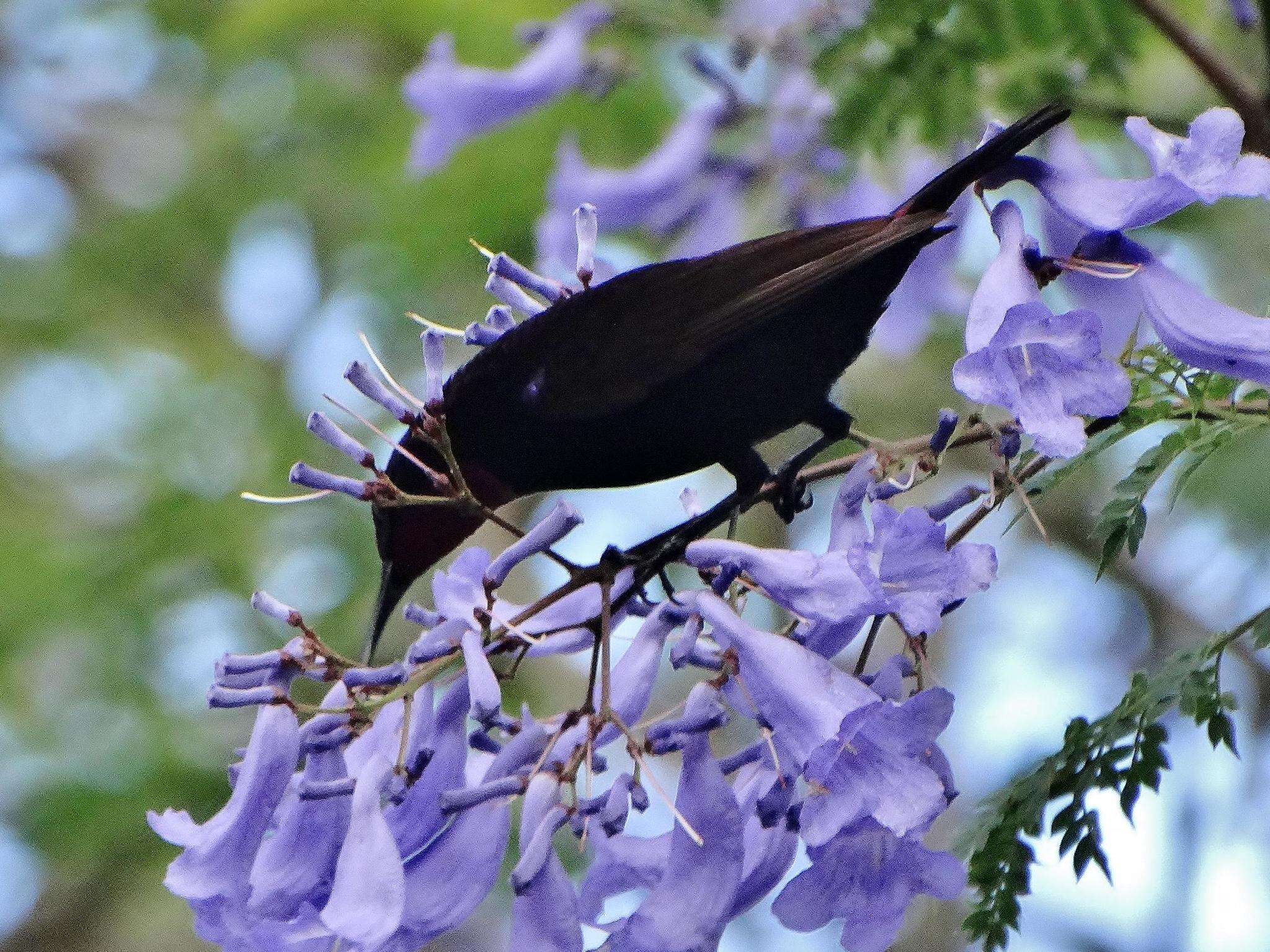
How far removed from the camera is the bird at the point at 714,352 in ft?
5.52

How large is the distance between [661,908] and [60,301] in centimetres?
464

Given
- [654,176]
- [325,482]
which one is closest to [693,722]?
[325,482]

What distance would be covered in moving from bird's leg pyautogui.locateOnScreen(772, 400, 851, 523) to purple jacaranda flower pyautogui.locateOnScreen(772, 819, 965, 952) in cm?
36

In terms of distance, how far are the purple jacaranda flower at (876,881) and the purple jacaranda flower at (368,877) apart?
1.30ft

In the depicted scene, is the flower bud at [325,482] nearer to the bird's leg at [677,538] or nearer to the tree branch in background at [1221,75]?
the bird's leg at [677,538]

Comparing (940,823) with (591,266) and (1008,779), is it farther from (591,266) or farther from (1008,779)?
(591,266)

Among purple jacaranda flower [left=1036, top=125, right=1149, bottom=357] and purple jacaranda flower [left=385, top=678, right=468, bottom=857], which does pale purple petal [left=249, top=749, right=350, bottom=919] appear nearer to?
purple jacaranda flower [left=385, top=678, right=468, bottom=857]

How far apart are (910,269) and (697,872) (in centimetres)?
195

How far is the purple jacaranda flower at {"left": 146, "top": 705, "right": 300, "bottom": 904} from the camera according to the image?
155 centimetres

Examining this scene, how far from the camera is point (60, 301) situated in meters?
5.56

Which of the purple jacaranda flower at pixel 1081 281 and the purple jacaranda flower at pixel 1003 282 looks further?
the purple jacaranda flower at pixel 1081 281

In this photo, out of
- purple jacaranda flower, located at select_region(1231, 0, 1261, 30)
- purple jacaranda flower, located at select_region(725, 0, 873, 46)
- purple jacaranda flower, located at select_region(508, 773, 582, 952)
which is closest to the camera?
purple jacaranda flower, located at select_region(508, 773, 582, 952)

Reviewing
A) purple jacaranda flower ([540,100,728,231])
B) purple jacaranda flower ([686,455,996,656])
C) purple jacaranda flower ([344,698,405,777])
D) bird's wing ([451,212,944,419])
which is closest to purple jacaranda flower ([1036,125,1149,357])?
bird's wing ([451,212,944,419])

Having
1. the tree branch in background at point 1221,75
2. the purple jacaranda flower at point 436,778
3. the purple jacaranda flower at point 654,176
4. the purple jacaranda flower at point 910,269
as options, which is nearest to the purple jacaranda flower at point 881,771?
the purple jacaranda flower at point 436,778
